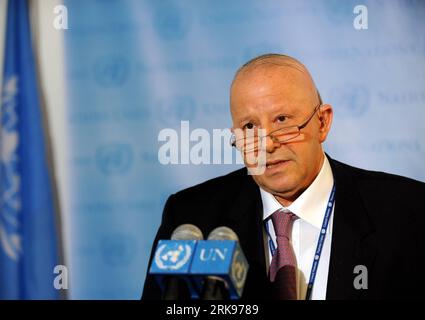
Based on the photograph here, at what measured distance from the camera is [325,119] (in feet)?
9.48

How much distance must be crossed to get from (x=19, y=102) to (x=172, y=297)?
1.68 m

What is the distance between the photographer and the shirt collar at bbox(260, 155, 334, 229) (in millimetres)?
2744

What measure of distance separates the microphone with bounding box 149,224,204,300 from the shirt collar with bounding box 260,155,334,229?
0.82 m

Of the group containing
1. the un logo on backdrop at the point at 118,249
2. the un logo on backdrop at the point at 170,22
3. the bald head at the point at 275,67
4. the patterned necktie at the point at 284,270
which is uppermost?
the un logo on backdrop at the point at 170,22

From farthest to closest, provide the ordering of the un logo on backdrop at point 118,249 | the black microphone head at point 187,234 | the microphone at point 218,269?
the un logo on backdrop at point 118,249 → the black microphone head at point 187,234 → the microphone at point 218,269

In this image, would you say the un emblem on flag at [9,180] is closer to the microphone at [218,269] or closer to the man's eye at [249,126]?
the man's eye at [249,126]

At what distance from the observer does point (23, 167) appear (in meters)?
3.22

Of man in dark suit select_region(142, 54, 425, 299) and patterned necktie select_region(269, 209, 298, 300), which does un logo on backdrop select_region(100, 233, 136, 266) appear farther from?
patterned necktie select_region(269, 209, 298, 300)

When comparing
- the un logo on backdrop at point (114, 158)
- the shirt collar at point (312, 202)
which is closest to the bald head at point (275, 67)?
the shirt collar at point (312, 202)

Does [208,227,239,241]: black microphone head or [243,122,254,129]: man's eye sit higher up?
[243,122,254,129]: man's eye

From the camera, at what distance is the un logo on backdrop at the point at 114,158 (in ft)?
10.3

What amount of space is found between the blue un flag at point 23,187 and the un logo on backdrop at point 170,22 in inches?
24.5

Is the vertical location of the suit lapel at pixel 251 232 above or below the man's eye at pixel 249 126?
below

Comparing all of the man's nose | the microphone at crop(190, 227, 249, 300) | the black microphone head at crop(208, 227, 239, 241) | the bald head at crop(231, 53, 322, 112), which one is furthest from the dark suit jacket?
the microphone at crop(190, 227, 249, 300)
